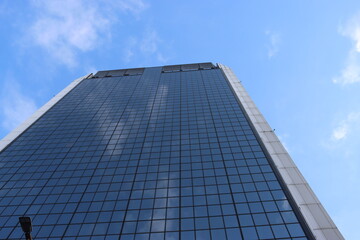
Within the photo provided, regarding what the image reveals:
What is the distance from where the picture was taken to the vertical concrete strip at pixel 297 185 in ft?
92.9

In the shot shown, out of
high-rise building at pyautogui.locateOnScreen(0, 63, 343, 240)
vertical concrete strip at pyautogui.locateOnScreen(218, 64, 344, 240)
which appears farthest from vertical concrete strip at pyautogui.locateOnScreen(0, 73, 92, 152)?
vertical concrete strip at pyautogui.locateOnScreen(218, 64, 344, 240)

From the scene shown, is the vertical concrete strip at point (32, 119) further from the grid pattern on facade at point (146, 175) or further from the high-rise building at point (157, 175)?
the grid pattern on facade at point (146, 175)

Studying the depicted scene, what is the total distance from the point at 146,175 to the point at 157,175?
148 centimetres

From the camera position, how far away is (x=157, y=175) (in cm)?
3816

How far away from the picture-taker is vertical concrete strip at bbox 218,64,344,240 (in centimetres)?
2830

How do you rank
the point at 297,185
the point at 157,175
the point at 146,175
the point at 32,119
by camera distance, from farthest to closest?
the point at 32,119, the point at 146,175, the point at 157,175, the point at 297,185

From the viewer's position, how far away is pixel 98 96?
6838 cm

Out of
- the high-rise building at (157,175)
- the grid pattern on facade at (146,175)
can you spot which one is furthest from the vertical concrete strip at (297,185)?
the grid pattern on facade at (146,175)

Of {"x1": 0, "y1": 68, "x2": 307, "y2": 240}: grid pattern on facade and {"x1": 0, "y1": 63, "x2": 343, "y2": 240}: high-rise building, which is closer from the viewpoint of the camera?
{"x1": 0, "y1": 63, "x2": 343, "y2": 240}: high-rise building

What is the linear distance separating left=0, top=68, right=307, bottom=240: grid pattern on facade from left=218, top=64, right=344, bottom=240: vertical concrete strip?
4.57 ft

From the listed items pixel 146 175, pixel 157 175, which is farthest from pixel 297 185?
pixel 146 175

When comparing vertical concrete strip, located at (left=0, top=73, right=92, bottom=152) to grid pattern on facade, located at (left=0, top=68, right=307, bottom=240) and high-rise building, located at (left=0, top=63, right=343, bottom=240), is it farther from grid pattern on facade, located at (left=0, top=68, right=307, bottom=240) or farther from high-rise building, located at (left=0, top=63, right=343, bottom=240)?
grid pattern on facade, located at (left=0, top=68, right=307, bottom=240)

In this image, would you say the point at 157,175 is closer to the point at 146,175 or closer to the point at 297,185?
the point at 146,175

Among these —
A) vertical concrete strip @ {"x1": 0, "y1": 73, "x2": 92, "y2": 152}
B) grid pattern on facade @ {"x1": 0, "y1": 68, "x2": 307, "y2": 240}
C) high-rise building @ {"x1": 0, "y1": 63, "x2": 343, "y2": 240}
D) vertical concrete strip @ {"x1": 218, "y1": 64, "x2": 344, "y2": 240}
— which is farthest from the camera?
vertical concrete strip @ {"x1": 0, "y1": 73, "x2": 92, "y2": 152}
